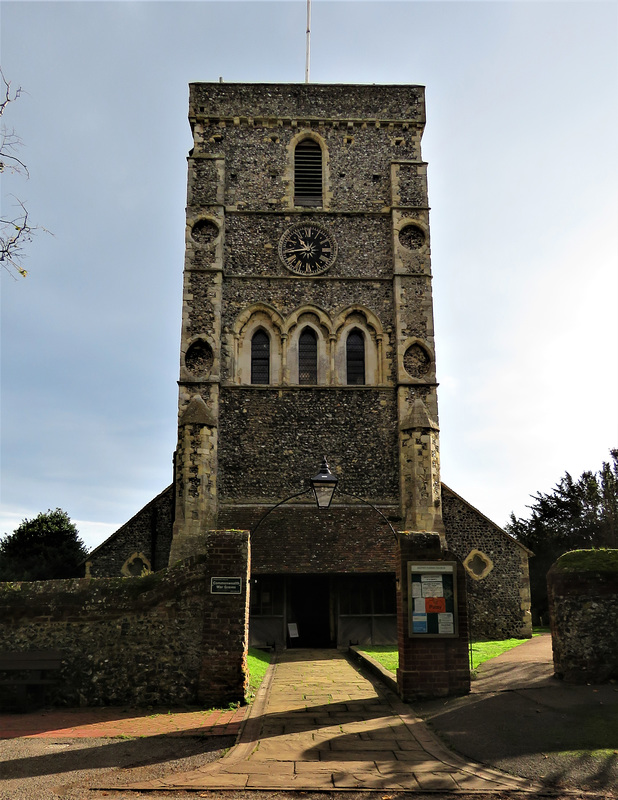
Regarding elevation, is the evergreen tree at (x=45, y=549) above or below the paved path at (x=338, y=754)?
above

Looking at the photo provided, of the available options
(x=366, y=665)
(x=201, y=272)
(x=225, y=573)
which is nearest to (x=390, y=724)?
(x=225, y=573)

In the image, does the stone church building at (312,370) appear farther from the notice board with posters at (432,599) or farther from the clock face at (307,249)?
the notice board with posters at (432,599)

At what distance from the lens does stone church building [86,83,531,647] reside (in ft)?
59.6

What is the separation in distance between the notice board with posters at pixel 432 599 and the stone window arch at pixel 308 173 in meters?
15.4

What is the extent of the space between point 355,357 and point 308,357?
1.46m

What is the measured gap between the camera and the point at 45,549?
31219 millimetres

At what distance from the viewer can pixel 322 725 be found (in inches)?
314

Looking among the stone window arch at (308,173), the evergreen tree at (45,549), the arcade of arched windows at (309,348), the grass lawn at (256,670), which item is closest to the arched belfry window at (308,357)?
the arcade of arched windows at (309,348)

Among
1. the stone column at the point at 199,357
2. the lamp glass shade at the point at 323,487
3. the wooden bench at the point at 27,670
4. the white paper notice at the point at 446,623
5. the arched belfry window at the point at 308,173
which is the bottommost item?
the wooden bench at the point at 27,670

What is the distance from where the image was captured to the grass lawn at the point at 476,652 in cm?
1286

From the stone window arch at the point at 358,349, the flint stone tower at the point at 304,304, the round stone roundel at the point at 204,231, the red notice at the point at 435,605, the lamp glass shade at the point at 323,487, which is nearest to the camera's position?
the red notice at the point at 435,605

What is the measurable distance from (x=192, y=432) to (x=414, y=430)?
20.6 ft

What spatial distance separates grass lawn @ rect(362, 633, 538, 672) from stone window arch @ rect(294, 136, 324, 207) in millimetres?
13876

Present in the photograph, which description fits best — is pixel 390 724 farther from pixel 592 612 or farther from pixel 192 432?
pixel 192 432
